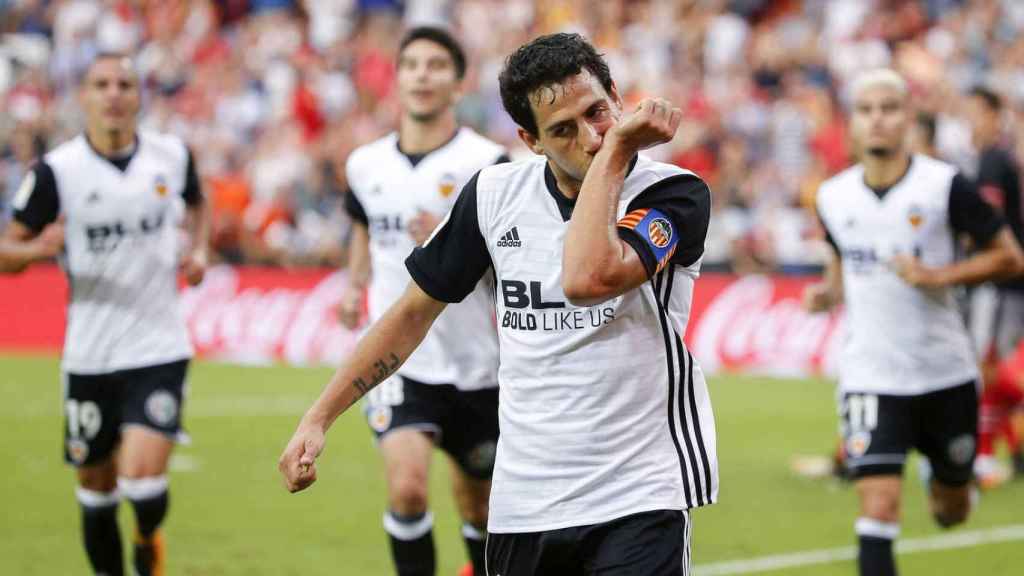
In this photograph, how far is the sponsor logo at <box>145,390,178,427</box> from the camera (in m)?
7.39

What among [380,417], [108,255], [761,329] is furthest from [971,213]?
[761,329]

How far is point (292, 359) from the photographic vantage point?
18719mm

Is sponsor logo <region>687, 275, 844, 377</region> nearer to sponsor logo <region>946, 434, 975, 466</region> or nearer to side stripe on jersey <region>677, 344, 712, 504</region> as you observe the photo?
sponsor logo <region>946, 434, 975, 466</region>

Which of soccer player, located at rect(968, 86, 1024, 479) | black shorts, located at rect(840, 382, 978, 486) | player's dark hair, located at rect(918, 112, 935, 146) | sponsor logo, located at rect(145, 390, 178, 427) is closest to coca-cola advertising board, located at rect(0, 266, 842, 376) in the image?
soccer player, located at rect(968, 86, 1024, 479)

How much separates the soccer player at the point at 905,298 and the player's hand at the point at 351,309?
2356 millimetres

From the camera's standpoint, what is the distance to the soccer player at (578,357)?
431 centimetres

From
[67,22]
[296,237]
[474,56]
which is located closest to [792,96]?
[474,56]

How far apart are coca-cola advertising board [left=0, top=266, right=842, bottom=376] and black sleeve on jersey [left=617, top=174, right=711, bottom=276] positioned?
39.8 ft

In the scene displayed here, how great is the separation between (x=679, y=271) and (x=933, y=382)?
3.07m

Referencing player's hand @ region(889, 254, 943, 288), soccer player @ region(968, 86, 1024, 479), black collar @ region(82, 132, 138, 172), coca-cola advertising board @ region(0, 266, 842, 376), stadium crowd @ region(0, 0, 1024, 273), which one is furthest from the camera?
stadium crowd @ region(0, 0, 1024, 273)

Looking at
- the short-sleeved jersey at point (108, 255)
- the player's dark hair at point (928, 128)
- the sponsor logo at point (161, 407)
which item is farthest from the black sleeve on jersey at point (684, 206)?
the player's dark hair at point (928, 128)

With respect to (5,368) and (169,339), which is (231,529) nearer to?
(169,339)

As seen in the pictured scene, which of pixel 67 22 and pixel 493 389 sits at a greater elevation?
pixel 67 22

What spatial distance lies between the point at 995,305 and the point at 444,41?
5887 mm
